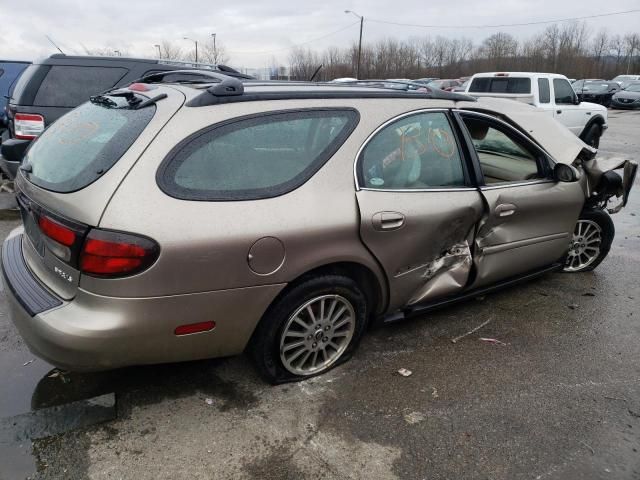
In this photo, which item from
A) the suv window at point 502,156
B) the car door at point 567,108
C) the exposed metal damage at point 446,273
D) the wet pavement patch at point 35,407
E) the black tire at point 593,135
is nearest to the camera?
the wet pavement patch at point 35,407

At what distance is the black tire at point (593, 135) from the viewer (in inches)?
517

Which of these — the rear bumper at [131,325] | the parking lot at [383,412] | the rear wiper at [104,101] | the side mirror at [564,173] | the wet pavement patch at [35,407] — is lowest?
the parking lot at [383,412]

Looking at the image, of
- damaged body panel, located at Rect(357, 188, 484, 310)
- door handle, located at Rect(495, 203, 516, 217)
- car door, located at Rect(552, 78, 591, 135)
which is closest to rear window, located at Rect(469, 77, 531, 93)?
car door, located at Rect(552, 78, 591, 135)

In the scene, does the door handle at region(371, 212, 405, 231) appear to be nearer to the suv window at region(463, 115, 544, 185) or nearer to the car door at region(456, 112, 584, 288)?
the car door at region(456, 112, 584, 288)

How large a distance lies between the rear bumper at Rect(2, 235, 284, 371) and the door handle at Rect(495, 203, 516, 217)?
1.75 meters

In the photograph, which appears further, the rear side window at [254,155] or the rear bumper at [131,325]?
the rear side window at [254,155]

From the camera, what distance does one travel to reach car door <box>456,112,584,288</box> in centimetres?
351

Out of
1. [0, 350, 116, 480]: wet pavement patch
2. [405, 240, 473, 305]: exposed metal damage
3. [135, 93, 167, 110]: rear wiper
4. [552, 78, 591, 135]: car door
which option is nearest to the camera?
[0, 350, 116, 480]: wet pavement patch

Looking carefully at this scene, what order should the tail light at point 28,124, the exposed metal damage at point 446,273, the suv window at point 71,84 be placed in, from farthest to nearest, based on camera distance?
the suv window at point 71,84 → the tail light at point 28,124 → the exposed metal damage at point 446,273

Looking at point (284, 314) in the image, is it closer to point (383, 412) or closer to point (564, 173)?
point (383, 412)

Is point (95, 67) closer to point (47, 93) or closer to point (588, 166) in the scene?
point (47, 93)

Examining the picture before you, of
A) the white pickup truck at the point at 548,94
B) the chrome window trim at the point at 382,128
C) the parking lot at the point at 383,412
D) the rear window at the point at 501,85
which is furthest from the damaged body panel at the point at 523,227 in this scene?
the rear window at the point at 501,85

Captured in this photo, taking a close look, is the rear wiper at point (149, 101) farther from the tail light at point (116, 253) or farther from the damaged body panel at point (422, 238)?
the damaged body panel at point (422, 238)

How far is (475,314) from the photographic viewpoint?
155 inches
